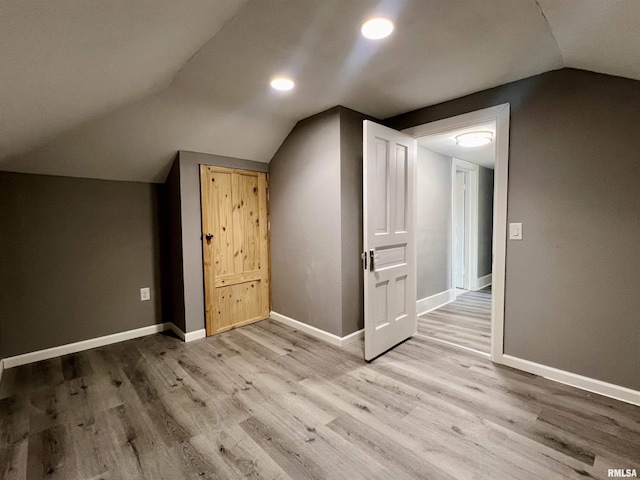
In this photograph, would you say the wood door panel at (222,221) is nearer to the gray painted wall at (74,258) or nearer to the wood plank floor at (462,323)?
the gray painted wall at (74,258)

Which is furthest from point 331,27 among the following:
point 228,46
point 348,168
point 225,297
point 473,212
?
point 473,212

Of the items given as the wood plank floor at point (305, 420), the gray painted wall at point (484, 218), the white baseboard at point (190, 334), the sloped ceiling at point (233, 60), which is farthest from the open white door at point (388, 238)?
the gray painted wall at point (484, 218)

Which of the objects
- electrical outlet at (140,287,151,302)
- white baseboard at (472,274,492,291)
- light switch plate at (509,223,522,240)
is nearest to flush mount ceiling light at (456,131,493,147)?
light switch plate at (509,223,522,240)

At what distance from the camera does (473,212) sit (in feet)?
16.1

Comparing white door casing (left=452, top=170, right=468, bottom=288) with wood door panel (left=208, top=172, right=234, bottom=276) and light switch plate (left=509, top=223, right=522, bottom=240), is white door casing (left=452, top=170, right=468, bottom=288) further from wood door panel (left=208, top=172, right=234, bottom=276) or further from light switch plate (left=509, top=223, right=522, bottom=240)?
wood door panel (left=208, top=172, right=234, bottom=276)

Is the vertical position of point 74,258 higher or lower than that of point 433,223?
lower

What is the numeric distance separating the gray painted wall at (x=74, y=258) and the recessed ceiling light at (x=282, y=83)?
6.18 ft

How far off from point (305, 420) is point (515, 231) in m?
1.99

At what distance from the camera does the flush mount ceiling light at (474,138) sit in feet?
10.0

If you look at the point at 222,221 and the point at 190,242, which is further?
the point at 222,221

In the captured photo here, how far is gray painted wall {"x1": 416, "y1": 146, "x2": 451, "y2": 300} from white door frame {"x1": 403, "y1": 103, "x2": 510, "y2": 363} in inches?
53.4

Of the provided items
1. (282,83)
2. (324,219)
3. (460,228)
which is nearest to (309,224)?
(324,219)

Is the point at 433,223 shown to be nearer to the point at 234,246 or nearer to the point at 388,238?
the point at 388,238

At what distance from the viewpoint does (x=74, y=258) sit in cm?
282
